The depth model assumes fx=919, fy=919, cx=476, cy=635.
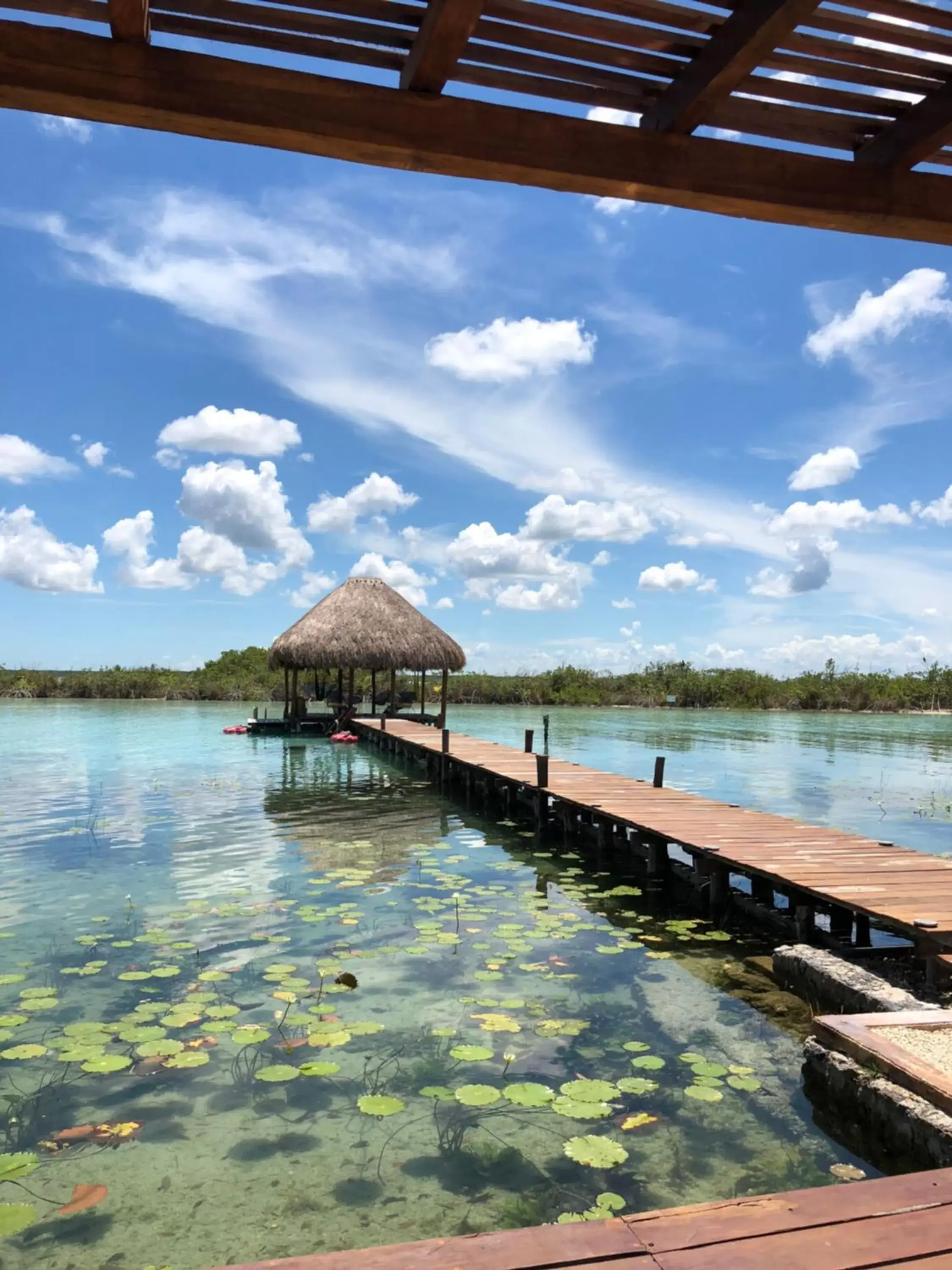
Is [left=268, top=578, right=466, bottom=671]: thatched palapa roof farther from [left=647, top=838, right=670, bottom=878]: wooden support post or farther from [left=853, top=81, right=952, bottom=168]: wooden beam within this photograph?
[left=853, top=81, right=952, bottom=168]: wooden beam

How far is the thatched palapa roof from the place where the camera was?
21016 millimetres

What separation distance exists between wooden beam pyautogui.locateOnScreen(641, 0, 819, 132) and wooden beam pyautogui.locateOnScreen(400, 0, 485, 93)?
0.51m

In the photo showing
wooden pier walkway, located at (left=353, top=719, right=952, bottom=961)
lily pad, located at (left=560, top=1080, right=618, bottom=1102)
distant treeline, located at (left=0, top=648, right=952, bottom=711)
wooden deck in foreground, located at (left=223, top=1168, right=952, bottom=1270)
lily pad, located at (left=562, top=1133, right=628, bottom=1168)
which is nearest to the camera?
wooden deck in foreground, located at (left=223, top=1168, right=952, bottom=1270)

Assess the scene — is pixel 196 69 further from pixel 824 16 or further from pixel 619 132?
pixel 824 16

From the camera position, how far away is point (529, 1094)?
12.4ft

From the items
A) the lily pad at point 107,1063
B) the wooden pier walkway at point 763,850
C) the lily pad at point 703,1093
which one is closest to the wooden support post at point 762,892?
the wooden pier walkway at point 763,850

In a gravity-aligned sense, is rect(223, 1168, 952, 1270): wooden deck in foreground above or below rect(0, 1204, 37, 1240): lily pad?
above

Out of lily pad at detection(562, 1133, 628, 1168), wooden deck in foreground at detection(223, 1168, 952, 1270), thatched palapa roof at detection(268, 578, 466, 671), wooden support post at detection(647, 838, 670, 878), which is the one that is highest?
thatched palapa roof at detection(268, 578, 466, 671)

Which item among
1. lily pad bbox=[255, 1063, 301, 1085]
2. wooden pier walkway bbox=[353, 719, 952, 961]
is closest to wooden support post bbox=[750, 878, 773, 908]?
wooden pier walkway bbox=[353, 719, 952, 961]

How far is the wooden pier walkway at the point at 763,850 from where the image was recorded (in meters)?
5.30

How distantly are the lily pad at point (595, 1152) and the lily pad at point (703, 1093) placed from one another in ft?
1.79

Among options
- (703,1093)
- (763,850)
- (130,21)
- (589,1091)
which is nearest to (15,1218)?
(589,1091)

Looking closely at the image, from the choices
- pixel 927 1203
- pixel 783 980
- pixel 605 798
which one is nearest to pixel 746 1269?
pixel 927 1203

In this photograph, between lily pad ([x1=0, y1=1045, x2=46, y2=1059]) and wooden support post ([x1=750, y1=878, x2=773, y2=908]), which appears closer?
lily pad ([x1=0, y1=1045, x2=46, y2=1059])
